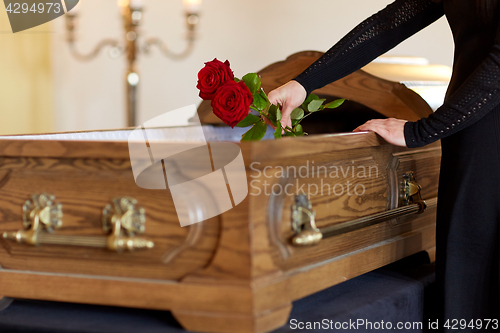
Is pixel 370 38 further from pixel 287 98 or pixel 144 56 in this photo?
pixel 144 56

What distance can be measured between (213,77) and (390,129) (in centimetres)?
43

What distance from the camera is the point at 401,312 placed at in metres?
1.32

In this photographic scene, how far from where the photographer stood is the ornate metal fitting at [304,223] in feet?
3.51

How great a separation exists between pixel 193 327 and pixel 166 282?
0.10m

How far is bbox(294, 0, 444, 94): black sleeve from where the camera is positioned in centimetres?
141

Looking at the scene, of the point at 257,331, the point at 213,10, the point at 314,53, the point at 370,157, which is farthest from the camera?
the point at 213,10

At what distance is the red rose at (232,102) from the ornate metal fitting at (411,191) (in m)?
0.54

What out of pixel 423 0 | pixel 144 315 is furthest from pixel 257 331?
pixel 423 0

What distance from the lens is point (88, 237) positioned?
1.08 m

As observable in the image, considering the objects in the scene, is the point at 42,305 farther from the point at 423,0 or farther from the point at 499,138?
the point at 423,0

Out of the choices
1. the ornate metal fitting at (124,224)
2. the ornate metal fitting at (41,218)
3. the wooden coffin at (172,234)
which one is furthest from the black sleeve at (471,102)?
the ornate metal fitting at (41,218)

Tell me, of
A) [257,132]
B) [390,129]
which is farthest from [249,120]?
[390,129]

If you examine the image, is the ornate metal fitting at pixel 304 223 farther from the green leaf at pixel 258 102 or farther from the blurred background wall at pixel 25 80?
the blurred background wall at pixel 25 80

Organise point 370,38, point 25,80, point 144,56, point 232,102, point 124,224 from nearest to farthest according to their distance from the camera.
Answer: point 124,224 → point 232,102 → point 370,38 → point 25,80 → point 144,56
